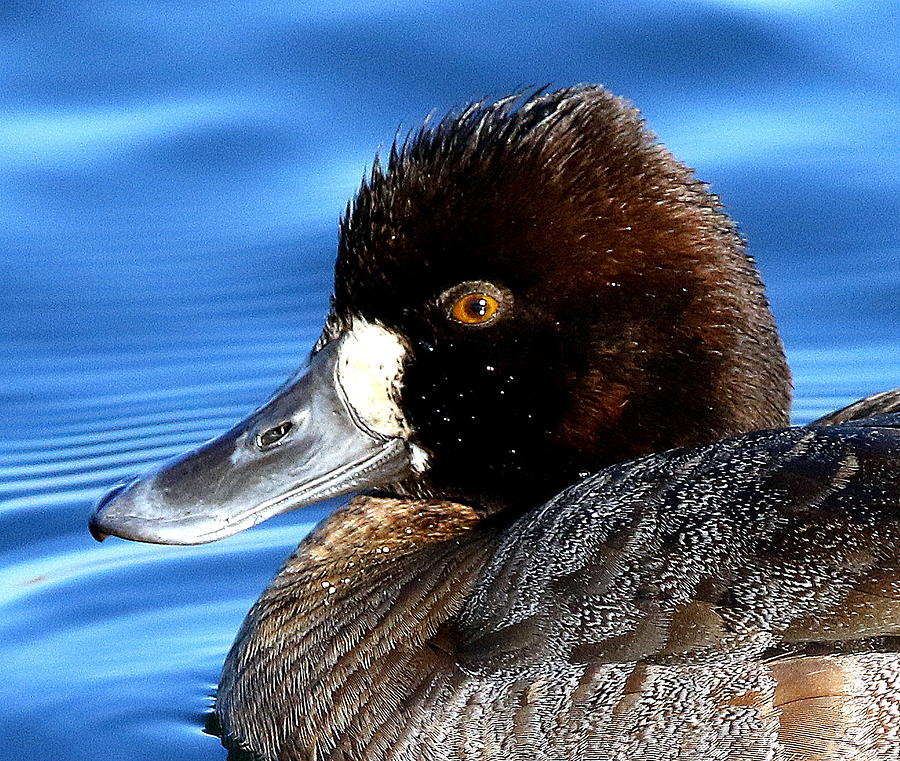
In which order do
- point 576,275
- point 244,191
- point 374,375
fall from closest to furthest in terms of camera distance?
point 576,275, point 374,375, point 244,191

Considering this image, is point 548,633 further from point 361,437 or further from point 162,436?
point 162,436

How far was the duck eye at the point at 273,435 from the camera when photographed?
495 centimetres

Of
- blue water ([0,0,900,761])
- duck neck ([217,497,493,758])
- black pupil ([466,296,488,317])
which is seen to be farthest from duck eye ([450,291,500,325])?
blue water ([0,0,900,761])

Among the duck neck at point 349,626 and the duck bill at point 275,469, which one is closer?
the duck neck at point 349,626

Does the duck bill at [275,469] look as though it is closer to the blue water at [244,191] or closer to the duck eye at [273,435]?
the duck eye at [273,435]

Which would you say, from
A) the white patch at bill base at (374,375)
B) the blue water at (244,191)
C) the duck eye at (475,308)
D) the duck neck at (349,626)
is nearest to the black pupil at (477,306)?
the duck eye at (475,308)

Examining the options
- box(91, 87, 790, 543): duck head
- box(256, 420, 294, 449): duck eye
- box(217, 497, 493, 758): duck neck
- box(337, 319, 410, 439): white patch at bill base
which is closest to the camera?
box(217, 497, 493, 758): duck neck

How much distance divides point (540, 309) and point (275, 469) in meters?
0.75

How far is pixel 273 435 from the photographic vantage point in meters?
4.96

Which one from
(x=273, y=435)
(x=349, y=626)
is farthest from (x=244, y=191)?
(x=349, y=626)

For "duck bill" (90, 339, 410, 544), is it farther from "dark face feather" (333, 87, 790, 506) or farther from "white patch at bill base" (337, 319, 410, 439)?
"dark face feather" (333, 87, 790, 506)

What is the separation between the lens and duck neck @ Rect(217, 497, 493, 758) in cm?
448

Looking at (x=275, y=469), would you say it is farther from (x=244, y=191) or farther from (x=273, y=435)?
(x=244, y=191)

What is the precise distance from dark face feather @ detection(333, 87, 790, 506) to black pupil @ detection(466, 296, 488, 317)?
0.04 meters
